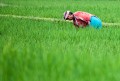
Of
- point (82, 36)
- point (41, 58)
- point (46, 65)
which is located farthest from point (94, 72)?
point (82, 36)

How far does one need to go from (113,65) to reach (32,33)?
16.8 ft

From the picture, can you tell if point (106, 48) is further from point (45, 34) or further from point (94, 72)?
point (94, 72)

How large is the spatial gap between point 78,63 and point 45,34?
4798mm

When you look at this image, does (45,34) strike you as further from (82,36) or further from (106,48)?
(106,48)

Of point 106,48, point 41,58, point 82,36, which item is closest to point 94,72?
point 41,58

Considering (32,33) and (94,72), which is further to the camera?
(32,33)

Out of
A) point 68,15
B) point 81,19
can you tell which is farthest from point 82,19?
point 68,15

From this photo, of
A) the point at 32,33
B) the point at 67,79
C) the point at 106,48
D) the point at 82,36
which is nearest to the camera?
the point at 67,79

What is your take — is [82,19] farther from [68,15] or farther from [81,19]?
[68,15]

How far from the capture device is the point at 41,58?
10.2 ft

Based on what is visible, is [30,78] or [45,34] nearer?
[30,78]

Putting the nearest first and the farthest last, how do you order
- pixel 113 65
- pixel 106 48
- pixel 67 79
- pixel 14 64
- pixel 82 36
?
pixel 67 79
pixel 113 65
pixel 14 64
pixel 106 48
pixel 82 36

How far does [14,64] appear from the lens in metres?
2.99

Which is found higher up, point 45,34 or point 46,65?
point 46,65
